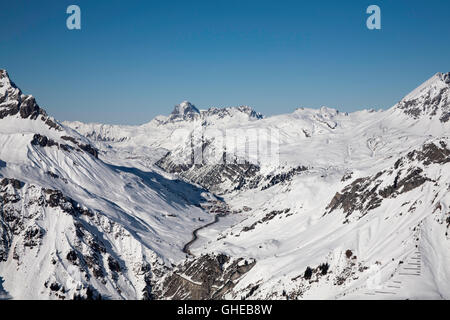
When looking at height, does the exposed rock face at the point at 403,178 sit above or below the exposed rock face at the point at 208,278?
above

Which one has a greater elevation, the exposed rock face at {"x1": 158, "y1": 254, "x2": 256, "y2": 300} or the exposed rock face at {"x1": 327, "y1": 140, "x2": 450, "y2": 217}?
the exposed rock face at {"x1": 327, "y1": 140, "x2": 450, "y2": 217}

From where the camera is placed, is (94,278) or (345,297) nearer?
(345,297)

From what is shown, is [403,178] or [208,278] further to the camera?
[208,278]

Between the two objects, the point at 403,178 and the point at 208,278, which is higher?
the point at 403,178

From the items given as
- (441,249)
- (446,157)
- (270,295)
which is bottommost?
(270,295)
